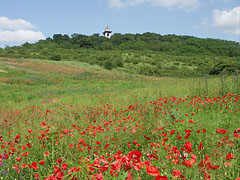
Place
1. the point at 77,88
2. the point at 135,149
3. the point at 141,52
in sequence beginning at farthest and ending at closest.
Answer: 1. the point at 141,52
2. the point at 77,88
3. the point at 135,149

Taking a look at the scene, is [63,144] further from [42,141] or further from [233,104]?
[233,104]

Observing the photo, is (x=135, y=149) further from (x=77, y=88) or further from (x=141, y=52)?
(x=141, y=52)

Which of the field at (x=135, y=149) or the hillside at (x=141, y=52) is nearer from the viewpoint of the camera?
the field at (x=135, y=149)

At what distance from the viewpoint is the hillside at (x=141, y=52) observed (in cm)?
4234

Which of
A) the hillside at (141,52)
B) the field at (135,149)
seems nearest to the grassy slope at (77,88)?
the field at (135,149)

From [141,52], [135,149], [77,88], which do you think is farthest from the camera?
[141,52]

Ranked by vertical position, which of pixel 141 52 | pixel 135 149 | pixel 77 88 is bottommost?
pixel 77 88

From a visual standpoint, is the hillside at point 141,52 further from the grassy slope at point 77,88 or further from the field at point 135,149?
the field at point 135,149

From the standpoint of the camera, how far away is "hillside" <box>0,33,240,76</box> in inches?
1667

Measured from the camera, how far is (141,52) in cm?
6419

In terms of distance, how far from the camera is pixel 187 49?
72.6m

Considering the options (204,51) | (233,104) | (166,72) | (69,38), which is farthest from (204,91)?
(69,38)

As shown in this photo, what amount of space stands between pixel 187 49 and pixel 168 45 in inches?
357

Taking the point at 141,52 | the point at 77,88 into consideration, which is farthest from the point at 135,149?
the point at 141,52
